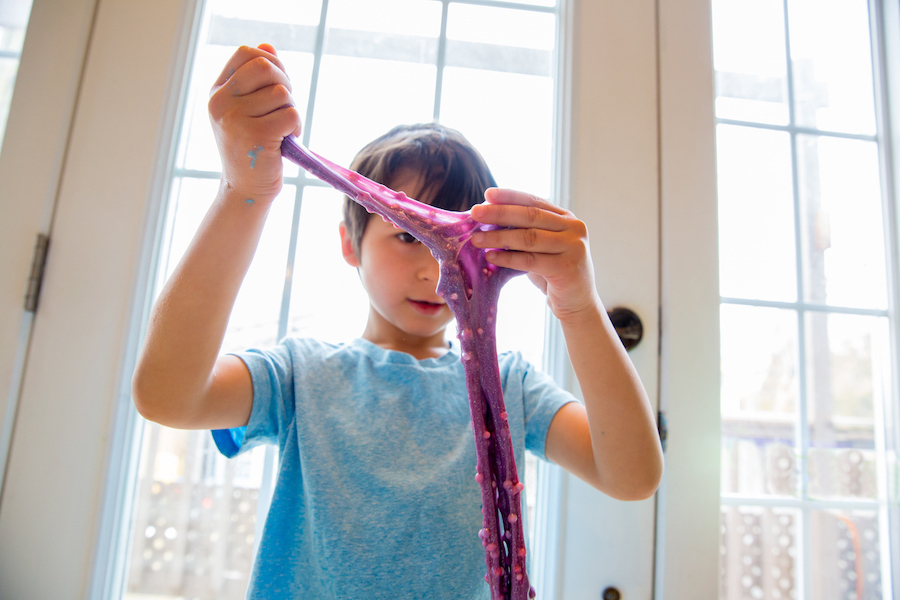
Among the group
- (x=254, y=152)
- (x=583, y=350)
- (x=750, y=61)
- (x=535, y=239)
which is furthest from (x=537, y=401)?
(x=750, y=61)

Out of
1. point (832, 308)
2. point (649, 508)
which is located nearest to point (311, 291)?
point (649, 508)

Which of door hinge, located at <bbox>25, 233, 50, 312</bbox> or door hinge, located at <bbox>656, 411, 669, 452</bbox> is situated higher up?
door hinge, located at <bbox>25, 233, 50, 312</bbox>

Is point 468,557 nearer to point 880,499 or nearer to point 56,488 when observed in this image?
point 56,488

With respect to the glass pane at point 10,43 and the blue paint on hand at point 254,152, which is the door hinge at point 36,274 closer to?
the glass pane at point 10,43

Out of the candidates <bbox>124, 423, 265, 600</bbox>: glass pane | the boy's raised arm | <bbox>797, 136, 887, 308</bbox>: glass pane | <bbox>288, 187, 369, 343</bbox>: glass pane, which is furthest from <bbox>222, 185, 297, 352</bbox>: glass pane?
<bbox>797, 136, 887, 308</bbox>: glass pane

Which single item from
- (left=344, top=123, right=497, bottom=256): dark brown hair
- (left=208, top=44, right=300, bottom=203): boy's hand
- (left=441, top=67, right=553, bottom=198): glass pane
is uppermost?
(left=441, top=67, right=553, bottom=198): glass pane

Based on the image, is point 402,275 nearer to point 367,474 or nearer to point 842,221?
point 367,474

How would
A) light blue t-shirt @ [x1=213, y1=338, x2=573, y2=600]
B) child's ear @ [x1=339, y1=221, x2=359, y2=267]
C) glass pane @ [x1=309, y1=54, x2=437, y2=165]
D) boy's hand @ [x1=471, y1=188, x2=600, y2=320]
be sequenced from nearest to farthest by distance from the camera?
boy's hand @ [x1=471, y1=188, x2=600, y2=320] → light blue t-shirt @ [x1=213, y1=338, x2=573, y2=600] → child's ear @ [x1=339, y1=221, x2=359, y2=267] → glass pane @ [x1=309, y1=54, x2=437, y2=165]

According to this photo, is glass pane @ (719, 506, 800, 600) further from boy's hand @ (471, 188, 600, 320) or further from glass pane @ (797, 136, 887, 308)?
boy's hand @ (471, 188, 600, 320)

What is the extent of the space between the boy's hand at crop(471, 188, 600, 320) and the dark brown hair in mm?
170

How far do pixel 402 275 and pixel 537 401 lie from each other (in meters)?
0.20

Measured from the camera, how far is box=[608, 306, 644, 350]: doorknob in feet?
1.98

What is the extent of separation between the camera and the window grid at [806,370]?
65cm

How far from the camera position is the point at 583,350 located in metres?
0.40
